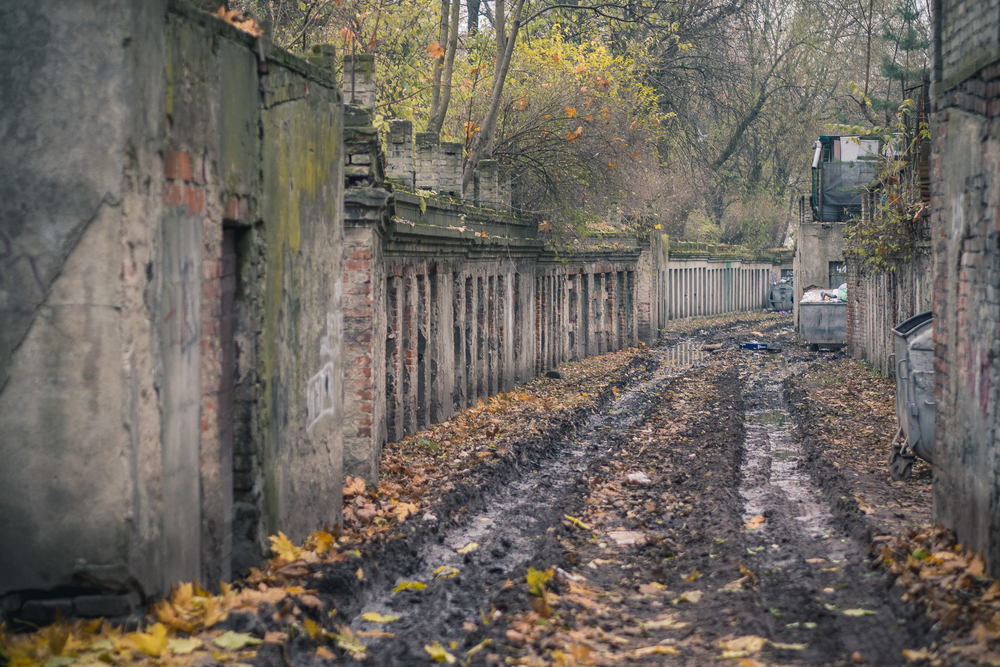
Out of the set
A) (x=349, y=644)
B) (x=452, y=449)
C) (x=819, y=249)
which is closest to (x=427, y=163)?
(x=452, y=449)

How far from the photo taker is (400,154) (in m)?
13.9

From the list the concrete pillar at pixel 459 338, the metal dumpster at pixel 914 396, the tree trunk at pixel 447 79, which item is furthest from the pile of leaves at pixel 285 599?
the tree trunk at pixel 447 79

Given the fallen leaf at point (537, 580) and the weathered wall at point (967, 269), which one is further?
the fallen leaf at point (537, 580)

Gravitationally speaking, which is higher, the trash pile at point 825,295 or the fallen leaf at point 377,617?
the trash pile at point 825,295

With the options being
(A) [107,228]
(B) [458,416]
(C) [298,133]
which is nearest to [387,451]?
(B) [458,416]

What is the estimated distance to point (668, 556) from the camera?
8.19 meters

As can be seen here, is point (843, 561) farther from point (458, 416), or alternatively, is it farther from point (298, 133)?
point (458, 416)

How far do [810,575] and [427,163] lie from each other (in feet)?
32.4

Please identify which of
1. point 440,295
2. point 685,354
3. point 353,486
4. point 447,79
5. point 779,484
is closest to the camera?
point 353,486

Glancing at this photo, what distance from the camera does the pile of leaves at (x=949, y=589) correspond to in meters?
5.20

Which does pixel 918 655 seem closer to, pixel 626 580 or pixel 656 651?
pixel 656 651

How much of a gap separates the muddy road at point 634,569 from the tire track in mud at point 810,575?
17 millimetres

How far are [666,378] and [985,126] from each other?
15.8 meters

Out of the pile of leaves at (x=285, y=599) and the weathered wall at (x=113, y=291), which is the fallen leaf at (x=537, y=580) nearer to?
the pile of leaves at (x=285, y=599)
